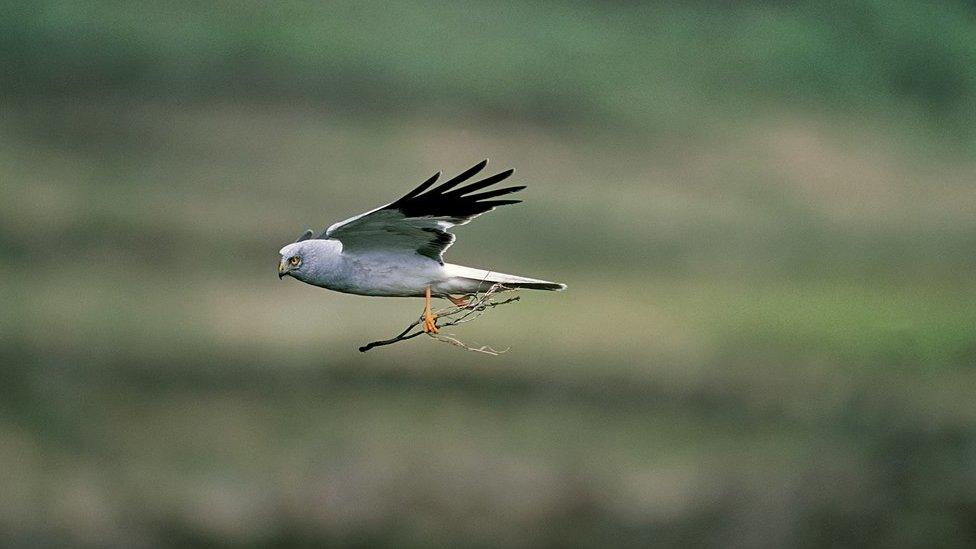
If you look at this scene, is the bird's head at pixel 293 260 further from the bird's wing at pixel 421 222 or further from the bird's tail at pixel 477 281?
the bird's tail at pixel 477 281

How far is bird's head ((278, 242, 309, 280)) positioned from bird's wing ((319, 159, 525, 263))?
222mm

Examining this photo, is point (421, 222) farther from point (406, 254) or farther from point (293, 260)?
point (293, 260)

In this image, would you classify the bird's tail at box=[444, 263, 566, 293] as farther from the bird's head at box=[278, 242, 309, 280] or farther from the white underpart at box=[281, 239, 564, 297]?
the bird's head at box=[278, 242, 309, 280]

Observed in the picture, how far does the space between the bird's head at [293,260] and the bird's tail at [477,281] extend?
958mm

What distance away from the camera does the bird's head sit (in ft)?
27.7

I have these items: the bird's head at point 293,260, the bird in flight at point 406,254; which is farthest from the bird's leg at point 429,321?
the bird's head at point 293,260

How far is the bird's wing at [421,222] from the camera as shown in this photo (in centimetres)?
853

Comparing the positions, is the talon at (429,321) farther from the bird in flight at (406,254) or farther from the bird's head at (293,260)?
the bird's head at (293,260)

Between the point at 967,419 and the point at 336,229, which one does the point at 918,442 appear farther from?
the point at 336,229

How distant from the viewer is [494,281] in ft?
28.1

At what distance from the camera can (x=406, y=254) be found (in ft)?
28.9

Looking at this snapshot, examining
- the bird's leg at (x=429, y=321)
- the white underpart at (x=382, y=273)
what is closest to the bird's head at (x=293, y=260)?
the white underpart at (x=382, y=273)

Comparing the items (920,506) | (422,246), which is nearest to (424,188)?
(422,246)

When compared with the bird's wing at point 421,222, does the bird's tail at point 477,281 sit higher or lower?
lower
